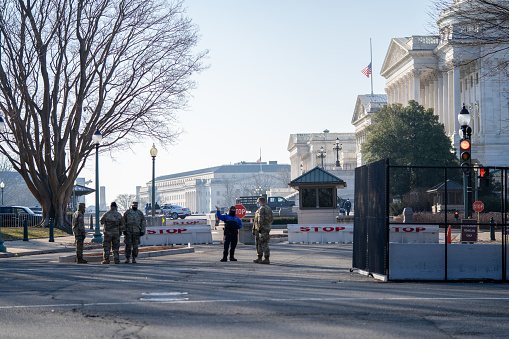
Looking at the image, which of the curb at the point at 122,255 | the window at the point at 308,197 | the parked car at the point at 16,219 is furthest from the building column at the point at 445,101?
the curb at the point at 122,255

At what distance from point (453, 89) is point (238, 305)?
76406 millimetres

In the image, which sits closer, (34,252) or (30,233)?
(34,252)

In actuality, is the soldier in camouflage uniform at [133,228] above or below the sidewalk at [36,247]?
above

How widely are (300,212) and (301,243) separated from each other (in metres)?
7.08

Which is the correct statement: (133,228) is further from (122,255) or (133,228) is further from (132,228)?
(122,255)

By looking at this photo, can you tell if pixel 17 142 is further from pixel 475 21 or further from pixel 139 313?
pixel 139 313

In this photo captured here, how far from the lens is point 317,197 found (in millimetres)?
41312

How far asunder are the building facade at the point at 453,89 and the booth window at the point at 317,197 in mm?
34790

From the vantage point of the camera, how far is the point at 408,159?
67688 mm

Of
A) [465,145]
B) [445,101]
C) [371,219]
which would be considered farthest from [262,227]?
[445,101]

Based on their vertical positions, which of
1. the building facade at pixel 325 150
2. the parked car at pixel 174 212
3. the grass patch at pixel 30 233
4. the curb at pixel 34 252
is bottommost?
the curb at pixel 34 252

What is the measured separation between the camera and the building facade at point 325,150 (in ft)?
447

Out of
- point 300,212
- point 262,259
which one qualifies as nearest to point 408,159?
point 300,212

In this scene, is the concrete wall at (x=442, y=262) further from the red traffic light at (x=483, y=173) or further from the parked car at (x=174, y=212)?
the parked car at (x=174, y=212)
